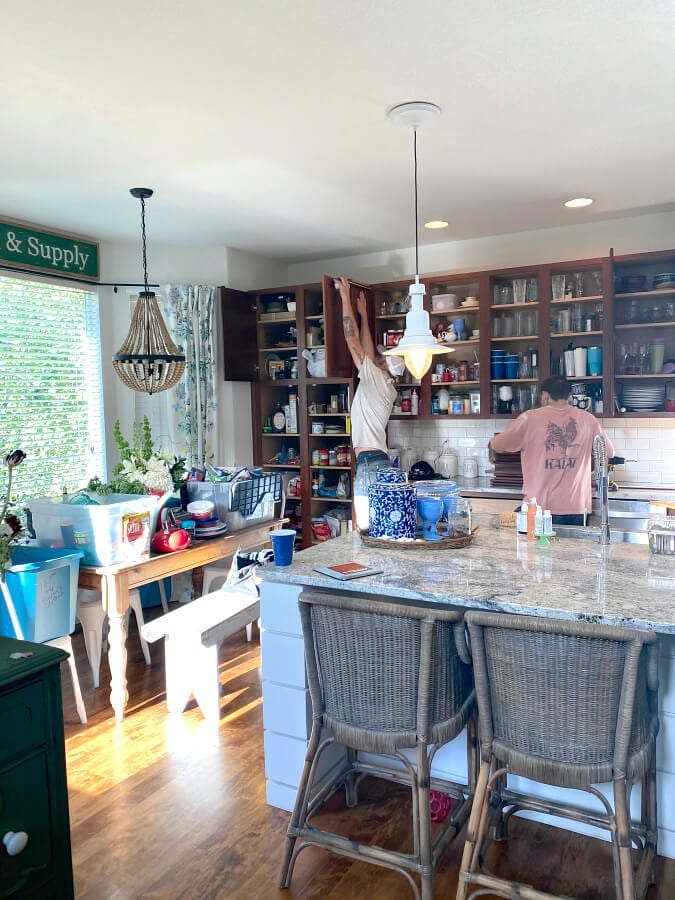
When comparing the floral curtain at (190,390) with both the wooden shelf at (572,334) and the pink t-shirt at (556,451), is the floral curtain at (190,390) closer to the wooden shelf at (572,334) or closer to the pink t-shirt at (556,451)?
the pink t-shirt at (556,451)

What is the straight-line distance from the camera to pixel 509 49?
94.7 inches

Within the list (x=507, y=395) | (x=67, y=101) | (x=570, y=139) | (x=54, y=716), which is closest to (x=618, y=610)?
(x=54, y=716)

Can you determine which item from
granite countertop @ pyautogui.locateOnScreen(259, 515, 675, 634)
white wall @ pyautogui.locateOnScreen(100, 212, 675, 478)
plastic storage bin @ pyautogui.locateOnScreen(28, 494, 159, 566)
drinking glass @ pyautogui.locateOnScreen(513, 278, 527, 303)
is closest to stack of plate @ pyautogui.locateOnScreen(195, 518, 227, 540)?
plastic storage bin @ pyautogui.locateOnScreen(28, 494, 159, 566)

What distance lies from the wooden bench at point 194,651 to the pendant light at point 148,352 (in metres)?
1.50

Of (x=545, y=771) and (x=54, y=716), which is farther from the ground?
(x=54, y=716)

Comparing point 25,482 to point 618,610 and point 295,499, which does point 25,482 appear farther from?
point 618,610

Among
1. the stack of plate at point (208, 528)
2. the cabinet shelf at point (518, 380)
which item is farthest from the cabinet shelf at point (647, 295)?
the stack of plate at point (208, 528)

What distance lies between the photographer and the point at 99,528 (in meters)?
3.21

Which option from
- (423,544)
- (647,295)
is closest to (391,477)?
(423,544)

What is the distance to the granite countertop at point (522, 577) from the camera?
1949 mm

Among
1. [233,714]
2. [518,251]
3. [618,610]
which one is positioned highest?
[518,251]

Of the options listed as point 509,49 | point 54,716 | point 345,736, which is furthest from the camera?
point 509,49

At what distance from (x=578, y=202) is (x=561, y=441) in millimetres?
1626

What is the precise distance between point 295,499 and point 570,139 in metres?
3.50
